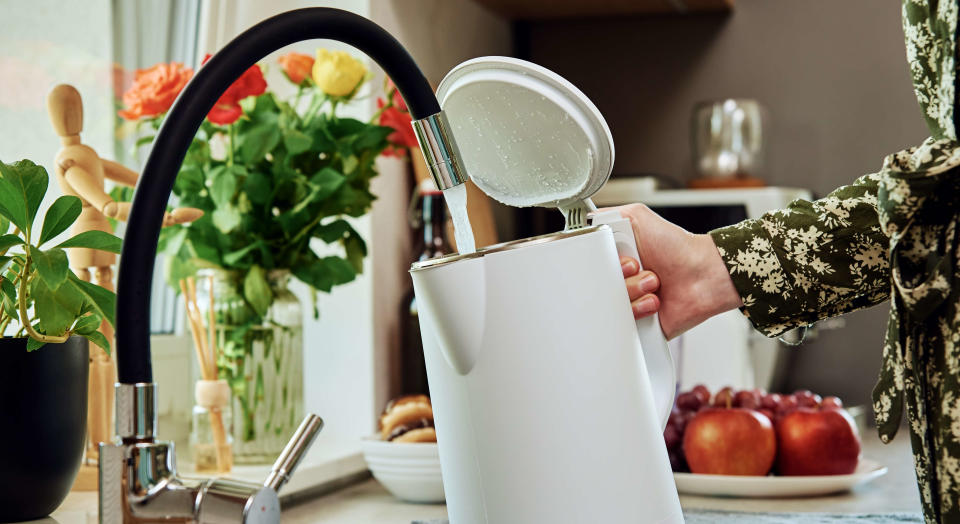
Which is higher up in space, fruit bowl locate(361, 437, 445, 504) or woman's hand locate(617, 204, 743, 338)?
woman's hand locate(617, 204, 743, 338)

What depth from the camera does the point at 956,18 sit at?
62 cm

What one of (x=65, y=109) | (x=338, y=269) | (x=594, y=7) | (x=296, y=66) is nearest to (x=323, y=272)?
(x=338, y=269)

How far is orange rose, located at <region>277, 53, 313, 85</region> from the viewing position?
1.13m

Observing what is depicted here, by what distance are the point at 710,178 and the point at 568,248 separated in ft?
4.42

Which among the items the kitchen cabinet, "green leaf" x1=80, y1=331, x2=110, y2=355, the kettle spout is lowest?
the kettle spout

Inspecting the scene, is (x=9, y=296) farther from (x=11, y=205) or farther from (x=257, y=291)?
(x=257, y=291)

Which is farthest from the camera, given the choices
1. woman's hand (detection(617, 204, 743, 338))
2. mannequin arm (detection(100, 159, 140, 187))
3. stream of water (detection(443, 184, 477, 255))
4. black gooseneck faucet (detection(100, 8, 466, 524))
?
mannequin arm (detection(100, 159, 140, 187))

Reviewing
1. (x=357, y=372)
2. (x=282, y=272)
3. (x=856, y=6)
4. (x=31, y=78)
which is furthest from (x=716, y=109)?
(x=31, y=78)

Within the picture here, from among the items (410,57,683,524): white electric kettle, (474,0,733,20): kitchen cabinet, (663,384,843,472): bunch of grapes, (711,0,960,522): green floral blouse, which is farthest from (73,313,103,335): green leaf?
(474,0,733,20): kitchen cabinet

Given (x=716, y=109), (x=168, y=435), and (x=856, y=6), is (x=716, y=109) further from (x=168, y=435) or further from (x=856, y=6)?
(x=168, y=435)

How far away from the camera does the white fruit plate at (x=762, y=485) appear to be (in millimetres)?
1106

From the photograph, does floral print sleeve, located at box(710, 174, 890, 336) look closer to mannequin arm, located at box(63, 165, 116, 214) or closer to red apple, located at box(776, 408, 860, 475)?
red apple, located at box(776, 408, 860, 475)

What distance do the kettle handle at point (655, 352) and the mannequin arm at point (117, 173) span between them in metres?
0.47

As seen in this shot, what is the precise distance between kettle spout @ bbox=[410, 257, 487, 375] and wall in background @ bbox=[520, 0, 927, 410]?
1.48m
